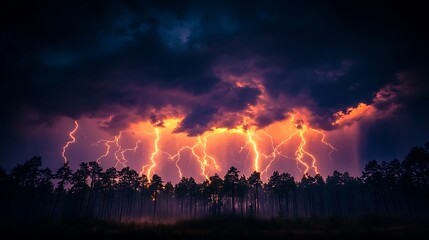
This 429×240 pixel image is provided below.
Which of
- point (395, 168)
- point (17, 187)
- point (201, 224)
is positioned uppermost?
point (395, 168)

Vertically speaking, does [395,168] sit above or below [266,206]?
above

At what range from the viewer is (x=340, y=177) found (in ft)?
272

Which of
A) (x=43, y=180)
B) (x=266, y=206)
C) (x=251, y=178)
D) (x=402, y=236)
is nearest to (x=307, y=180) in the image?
(x=251, y=178)

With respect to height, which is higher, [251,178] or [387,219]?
[251,178]

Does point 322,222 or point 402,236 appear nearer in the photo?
point 402,236

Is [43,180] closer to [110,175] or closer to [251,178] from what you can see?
[110,175]

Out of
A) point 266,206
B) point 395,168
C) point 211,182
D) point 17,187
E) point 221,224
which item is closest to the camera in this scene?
point 221,224

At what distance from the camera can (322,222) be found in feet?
128

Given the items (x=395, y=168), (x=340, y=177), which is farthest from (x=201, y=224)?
(x=340, y=177)

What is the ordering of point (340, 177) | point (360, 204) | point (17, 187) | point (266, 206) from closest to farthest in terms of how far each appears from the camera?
1. point (17, 187)
2. point (340, 177)
3. point (360, 204)
4. point (266, 206)

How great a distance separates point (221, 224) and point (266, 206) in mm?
93551

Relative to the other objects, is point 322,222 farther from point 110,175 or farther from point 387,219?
point 110,175

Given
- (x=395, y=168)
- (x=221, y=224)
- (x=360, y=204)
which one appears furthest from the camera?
(x=360, y=204)

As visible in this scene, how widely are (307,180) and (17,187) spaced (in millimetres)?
87647
